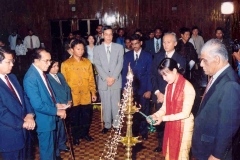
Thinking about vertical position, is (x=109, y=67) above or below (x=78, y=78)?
above

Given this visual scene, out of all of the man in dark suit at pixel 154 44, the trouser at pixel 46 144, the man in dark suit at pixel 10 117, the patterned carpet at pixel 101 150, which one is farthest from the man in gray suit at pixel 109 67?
the man in dark suit at pixel 154 44

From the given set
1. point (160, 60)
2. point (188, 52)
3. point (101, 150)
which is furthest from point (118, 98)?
point (188, 52)

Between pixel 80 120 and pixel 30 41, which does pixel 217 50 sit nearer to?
pixel 80 120

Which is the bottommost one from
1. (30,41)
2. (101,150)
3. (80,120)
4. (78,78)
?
(101,150)

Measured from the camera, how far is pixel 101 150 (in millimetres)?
3666

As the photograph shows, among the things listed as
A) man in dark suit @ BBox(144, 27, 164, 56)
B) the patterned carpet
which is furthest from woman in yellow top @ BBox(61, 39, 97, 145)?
man in dark suit @ BBox(144, 27, 164, 56)

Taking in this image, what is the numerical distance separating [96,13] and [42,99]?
876 centimetres

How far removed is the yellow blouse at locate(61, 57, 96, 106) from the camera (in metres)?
3.68

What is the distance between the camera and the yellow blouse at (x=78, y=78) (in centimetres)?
368

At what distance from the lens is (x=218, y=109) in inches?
73.6

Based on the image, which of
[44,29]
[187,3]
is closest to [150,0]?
[187,3]

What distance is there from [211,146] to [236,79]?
58cm

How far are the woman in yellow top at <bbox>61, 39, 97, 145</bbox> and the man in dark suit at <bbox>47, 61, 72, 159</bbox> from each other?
252 millimetres

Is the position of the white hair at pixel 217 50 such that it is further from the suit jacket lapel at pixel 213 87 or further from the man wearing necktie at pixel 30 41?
the man wearing necktie at pixel 30 41
